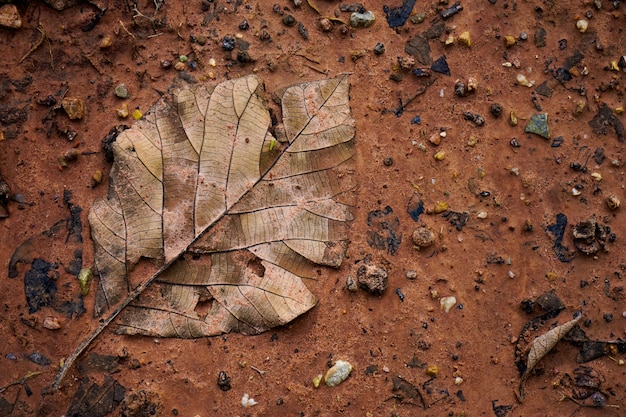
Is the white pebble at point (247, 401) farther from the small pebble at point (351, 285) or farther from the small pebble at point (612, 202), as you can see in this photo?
the small pebble at point (612, 202)

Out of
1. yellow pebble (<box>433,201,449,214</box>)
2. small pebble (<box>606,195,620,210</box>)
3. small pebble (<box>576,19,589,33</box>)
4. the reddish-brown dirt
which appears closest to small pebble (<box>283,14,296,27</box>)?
the reddish-brown dirt

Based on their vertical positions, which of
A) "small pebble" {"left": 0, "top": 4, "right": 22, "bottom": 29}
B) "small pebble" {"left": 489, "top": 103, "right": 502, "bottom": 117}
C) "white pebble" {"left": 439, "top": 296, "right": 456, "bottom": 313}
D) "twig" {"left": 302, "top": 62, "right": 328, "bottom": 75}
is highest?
"small pebble" {"left": 0, "top": 4, "right": 22, "bottom": 29}

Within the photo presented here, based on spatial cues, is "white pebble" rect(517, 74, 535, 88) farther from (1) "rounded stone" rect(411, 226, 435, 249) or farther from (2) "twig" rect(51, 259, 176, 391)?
(2) "twig" rect(51, 259, 176, 391)

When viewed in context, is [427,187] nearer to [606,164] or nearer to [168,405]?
[606,164]

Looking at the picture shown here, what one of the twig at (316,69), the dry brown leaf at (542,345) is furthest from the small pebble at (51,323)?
the dry brown leaf at (542,345)

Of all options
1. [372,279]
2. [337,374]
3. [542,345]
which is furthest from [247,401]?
[542,345]

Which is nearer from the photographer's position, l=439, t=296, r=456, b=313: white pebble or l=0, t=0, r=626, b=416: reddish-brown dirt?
l=0, t=0, r=626, b=416: reddish-brown dirt

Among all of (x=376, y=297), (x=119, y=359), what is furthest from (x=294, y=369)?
(x=119, y=359)
